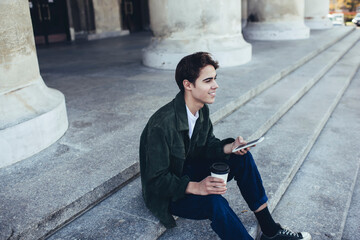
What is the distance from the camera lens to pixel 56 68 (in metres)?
7.23

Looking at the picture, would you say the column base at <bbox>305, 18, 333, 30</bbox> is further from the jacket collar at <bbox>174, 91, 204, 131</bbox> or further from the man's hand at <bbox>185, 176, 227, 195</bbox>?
the man's hand at <bbox>185, 176, 227, 195</bbox>

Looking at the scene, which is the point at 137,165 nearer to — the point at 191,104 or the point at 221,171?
the point at 191,104

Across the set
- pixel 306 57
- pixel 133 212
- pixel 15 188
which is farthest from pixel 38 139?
pixel 306 57

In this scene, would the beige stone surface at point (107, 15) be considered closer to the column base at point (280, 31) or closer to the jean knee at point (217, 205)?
the column base at point (280, 31)

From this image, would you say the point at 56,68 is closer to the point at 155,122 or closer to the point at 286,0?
the point at 155,122

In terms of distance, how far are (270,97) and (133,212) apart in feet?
11.4

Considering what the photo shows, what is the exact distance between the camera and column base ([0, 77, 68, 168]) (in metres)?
2.88

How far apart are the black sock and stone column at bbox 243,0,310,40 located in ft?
31.9

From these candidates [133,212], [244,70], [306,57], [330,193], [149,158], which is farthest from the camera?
[306,57]

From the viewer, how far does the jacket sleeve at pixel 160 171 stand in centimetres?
197

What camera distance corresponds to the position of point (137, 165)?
Result: 2.89 m

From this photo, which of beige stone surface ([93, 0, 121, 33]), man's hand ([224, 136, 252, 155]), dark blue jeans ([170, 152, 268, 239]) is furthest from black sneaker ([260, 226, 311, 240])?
beige stone surface ([93, 0, 121, 33])

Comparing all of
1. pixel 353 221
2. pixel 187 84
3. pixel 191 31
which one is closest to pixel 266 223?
pixel 353 221

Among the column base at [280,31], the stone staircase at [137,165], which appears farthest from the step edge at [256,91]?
the column base at [280,31]
